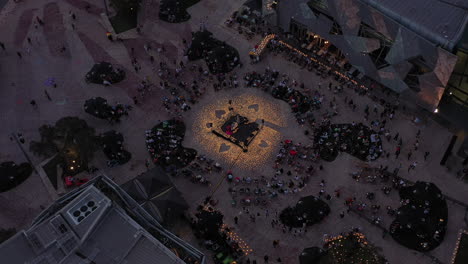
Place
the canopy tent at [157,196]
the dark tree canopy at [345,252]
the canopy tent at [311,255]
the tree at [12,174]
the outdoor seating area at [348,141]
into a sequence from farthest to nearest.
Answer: the outdoor seating area at [348,141] → the tree at [12,174] → the canopy tent at [157,196] → the dark tree canopy at [345,252] → the canopy tent at [311,255]

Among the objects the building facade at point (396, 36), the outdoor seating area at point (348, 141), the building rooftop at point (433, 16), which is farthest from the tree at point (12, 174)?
the building rooftop at point (433, 16)

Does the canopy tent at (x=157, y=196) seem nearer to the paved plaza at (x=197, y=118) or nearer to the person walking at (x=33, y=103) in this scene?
the paved plaza at (x=197, y=118)

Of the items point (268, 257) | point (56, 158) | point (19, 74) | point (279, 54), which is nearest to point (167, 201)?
point (268, 257)

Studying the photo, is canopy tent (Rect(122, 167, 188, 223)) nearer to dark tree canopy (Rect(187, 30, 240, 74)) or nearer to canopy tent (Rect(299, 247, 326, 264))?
canopy tent (Rect(299, 247, 326, 264))

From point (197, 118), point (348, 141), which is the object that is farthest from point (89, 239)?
point (348, 141)

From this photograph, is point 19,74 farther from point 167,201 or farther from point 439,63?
point 439,63

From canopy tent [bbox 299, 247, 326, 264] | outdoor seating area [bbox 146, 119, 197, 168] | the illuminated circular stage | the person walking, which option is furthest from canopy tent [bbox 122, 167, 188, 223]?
the person walking

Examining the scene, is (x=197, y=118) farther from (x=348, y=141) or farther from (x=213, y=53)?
(x=348, y=141)
